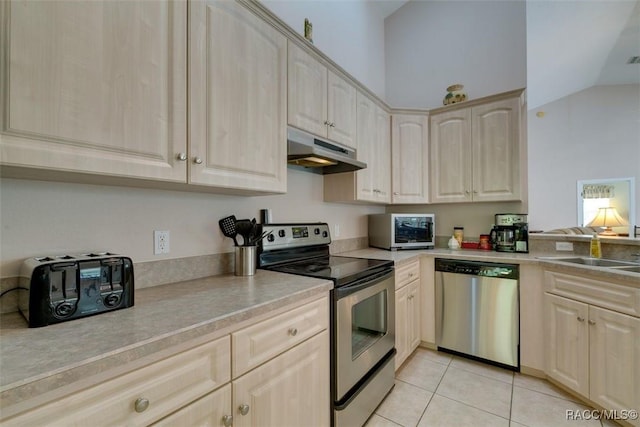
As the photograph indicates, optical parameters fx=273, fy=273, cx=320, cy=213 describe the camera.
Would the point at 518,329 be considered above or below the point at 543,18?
below

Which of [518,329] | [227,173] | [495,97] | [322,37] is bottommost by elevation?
[518,329]

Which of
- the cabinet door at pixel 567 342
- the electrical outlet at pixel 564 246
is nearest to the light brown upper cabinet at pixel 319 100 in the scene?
the cabinet door at pixel 567 342

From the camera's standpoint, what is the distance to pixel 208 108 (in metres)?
1.19

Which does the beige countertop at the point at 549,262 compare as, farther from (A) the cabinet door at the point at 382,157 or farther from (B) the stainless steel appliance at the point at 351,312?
(A) the cabinet door at the point at 382,157

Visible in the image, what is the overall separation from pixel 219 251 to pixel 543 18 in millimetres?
3858

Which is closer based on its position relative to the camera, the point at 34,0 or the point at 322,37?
the point at 34,0

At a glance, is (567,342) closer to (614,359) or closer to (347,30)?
(614,359)

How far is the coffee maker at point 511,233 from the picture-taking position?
248 centimetres

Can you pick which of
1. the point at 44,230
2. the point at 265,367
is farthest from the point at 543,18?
the point at 44,230

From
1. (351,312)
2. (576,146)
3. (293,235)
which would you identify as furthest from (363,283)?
(576,146)

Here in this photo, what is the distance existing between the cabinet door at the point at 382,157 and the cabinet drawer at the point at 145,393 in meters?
2.00

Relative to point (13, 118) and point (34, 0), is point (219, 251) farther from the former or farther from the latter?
point (34, 0)

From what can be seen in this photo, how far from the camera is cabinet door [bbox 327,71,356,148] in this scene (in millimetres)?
1971

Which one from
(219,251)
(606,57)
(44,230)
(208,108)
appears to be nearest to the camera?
(44,230)
